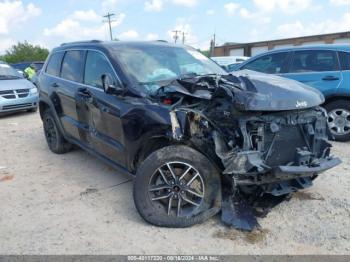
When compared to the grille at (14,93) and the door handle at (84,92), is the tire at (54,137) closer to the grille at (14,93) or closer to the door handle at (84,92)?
the door handle at (84,92)

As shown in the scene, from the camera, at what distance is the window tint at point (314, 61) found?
Answer: 258 inches

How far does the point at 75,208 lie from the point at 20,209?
2.11 ft

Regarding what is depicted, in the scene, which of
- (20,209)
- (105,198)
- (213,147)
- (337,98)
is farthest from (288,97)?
(337,98)

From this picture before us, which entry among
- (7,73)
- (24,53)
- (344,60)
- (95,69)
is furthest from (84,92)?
(24,53)

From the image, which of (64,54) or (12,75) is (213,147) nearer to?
(64,54)

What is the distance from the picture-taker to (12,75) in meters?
11.5

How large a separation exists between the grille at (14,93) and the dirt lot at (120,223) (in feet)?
18.6

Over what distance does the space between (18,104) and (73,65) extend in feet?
19.8

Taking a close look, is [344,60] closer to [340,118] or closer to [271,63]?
[340,118]

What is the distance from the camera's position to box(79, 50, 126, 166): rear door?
13.3 ft

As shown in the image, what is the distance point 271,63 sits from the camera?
7.36 meters

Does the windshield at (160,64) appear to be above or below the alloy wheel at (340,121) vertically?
above

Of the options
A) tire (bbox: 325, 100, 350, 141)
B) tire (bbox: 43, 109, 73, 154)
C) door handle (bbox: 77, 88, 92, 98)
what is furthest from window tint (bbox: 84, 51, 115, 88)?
tire (bbox: 325, 100, 350, 141)

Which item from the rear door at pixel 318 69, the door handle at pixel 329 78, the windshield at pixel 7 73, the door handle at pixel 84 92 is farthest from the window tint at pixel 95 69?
the windshield at pixel 7 73
